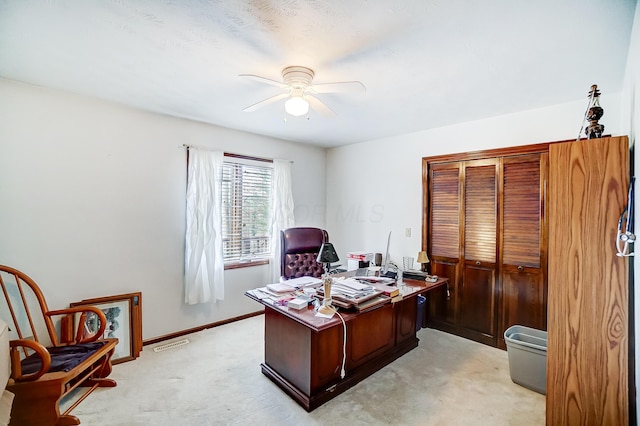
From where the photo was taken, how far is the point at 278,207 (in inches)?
160

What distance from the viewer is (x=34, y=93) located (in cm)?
243

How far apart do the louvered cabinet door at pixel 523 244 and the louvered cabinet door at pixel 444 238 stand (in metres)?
0.48

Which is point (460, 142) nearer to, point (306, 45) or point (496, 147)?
A: point (496, 147)

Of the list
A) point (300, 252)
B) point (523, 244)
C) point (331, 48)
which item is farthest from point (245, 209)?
point (523, 244)

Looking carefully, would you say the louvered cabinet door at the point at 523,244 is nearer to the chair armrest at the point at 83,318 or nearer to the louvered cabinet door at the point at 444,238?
the louvered cabinet door at the point at 444,238

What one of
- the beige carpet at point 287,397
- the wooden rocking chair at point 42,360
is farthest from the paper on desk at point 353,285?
the wooden rocking chair at point 42,360

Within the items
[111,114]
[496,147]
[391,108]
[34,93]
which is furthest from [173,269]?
[496,147]

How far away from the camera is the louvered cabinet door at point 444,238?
10.9ft

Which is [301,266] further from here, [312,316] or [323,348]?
[312,316]

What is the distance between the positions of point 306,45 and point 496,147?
239cm

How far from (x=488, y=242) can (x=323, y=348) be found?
2184 millimetres

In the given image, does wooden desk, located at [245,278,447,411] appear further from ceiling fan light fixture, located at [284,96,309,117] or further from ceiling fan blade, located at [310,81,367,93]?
ceiling fan blade, located at [310,81,367,93]

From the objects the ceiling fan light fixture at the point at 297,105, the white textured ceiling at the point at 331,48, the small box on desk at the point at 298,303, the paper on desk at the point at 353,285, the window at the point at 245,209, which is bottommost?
the small box on desk at the point at 298,303

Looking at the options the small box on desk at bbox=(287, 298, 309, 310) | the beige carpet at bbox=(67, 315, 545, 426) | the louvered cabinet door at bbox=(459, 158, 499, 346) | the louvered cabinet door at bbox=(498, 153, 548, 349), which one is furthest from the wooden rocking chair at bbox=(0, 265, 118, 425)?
the louvered cabinet door at bbox=(498, 153, 548, 349)
